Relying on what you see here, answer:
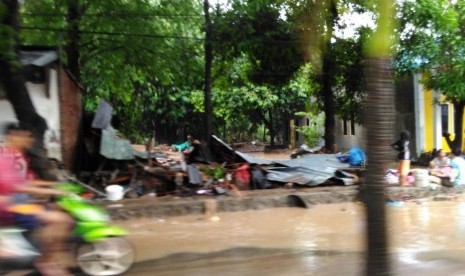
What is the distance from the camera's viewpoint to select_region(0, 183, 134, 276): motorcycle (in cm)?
524

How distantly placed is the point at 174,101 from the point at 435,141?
834 inches

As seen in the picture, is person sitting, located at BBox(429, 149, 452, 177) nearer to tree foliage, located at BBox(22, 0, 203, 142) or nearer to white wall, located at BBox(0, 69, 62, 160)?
tree foliage, located at BBox(22, 0, 203, 142)

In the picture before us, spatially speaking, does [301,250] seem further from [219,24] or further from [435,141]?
[435,141]

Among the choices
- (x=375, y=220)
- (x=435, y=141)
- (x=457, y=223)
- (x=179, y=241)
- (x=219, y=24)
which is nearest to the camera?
(x=375, y=220)

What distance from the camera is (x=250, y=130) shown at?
45.8 m

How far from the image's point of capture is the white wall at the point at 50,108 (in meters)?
12.1

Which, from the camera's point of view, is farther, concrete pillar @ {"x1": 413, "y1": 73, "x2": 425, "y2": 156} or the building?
concrete pillar @ {"x1": 413, "y1": 73, "x2": 425, "y2": 156}

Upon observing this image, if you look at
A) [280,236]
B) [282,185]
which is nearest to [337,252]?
[280,236]

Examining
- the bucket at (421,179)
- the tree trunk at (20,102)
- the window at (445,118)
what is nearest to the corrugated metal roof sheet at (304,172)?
the bucket at (421,179)

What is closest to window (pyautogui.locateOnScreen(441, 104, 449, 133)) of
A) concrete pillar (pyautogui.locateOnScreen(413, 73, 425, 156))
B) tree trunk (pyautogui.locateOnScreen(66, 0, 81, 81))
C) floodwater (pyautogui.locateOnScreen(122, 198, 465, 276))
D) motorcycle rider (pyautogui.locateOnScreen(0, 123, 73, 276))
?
concrete pillar (pyautogui.locateOnScreen(413, 73, 425, 156))

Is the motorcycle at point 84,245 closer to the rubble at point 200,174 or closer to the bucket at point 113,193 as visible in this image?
the bucket at point 113,193

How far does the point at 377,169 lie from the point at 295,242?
14.7ft

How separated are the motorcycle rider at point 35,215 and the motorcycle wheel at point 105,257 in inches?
12.0

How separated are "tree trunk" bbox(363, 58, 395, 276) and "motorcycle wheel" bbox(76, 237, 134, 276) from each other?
3.14 metres
